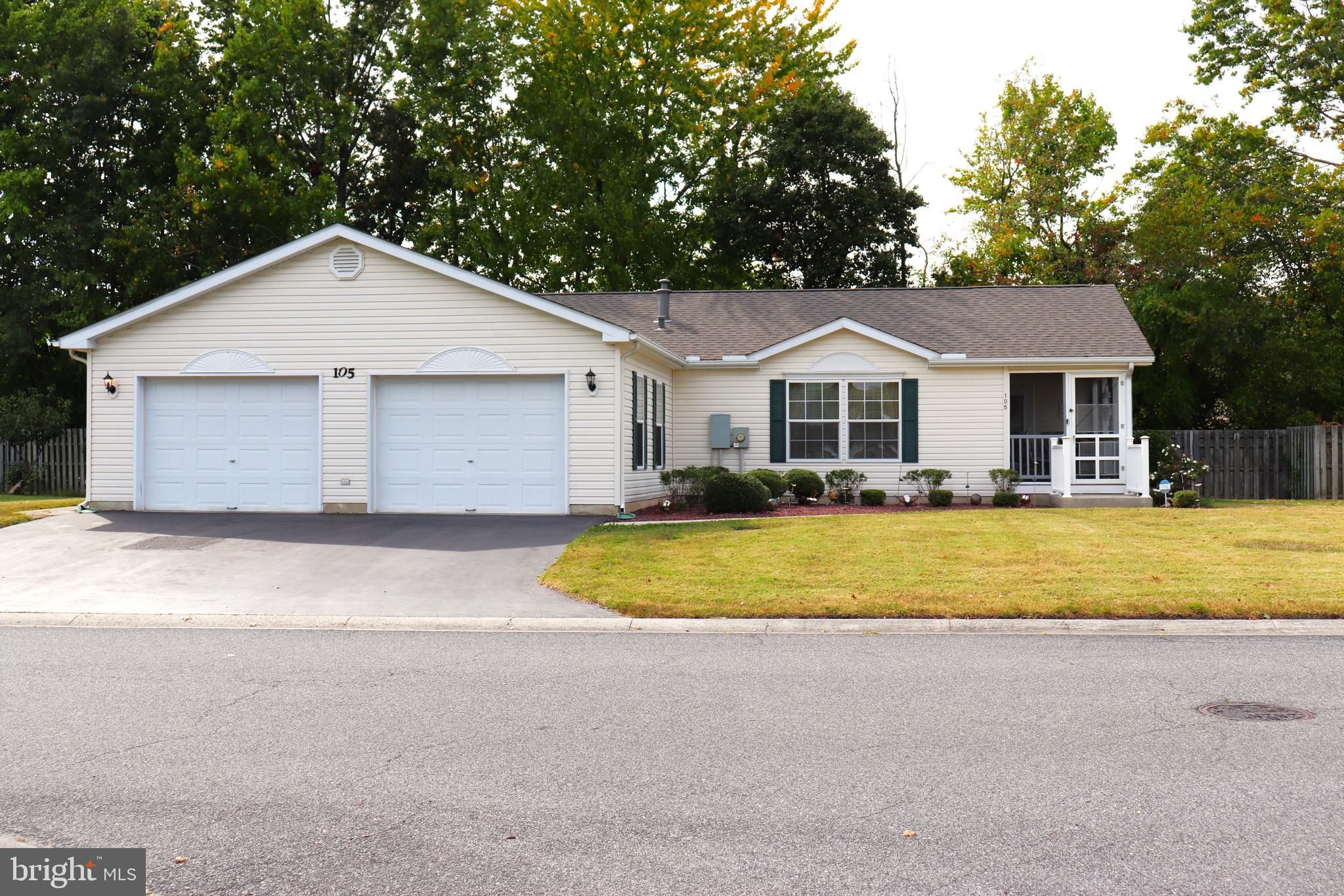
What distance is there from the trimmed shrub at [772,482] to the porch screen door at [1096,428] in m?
5.81

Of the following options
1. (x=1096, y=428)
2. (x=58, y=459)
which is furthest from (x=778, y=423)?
(x=58, y=459)

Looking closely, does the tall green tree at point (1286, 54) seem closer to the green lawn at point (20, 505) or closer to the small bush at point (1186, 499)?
the small bush at point (1186, 499)

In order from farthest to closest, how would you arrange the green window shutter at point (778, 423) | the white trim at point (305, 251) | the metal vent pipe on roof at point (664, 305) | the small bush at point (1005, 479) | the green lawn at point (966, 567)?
1. the metal vent pipe on roof at point (664, 305)
2. the green window shutter at point (778, 423)
3. the small bush at point (1005, 479)
4. the white trim at point (305, 251)
5. the green lawn at point (966, 567)

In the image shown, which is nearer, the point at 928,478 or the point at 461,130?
the point at 928,478

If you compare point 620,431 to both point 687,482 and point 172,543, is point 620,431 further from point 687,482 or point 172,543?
point 172,543

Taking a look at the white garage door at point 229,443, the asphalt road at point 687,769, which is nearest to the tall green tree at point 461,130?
the white garage door at point 229,443

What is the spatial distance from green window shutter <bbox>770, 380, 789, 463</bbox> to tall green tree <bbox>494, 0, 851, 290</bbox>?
1483 cm

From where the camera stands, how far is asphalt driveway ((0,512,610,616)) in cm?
1059

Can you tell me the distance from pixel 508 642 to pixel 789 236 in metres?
30.0

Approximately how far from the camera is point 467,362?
1817cm

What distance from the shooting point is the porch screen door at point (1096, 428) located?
69.1ft

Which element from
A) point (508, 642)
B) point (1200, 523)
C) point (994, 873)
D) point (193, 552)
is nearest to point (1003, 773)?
point (994, 873)

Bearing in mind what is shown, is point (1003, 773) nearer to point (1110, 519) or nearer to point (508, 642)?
point (508, 642)

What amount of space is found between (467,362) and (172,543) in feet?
18.2
